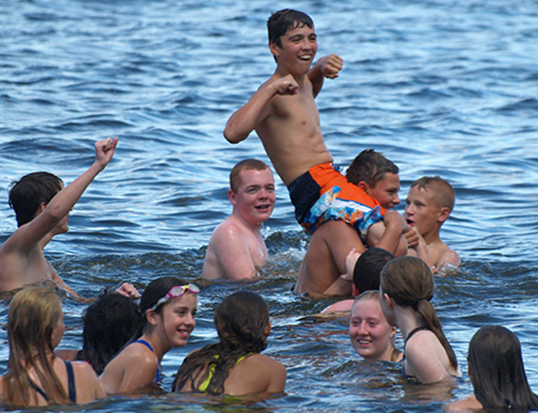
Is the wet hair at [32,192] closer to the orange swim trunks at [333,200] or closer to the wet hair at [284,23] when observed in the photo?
the orange swim trunks at [333,200]

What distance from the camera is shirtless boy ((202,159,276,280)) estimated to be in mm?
8422

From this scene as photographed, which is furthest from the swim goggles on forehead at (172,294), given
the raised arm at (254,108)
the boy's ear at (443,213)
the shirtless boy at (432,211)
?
the boy's ear at (443,213)

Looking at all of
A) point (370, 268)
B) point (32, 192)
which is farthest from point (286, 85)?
Result: point (32, 192)

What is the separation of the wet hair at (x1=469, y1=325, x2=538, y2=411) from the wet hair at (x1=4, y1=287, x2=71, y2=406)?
2254mm

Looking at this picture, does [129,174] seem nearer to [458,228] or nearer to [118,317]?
[458,228]

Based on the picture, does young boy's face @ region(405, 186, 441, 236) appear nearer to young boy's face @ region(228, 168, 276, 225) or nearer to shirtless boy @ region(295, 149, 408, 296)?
shirtless boy @ region(295, 149, 408, 296)

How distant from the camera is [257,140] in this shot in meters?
16.2

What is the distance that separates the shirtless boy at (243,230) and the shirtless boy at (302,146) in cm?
105

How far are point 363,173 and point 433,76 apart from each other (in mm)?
14566

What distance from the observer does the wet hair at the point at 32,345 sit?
4.65 meters

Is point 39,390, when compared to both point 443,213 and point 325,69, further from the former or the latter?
point 443,213

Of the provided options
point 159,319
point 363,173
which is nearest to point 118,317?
point 159,319

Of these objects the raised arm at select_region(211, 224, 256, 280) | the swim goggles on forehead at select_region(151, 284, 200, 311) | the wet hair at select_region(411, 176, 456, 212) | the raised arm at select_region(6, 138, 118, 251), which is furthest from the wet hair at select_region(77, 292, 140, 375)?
the wet hair at select_region(411, 176, 456, 212)

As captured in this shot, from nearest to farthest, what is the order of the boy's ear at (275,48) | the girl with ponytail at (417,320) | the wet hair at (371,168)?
1. the girl with ponytail at (417,320)
2. the boy's ear at (275,48)
3. the wet hair at (371,168)
